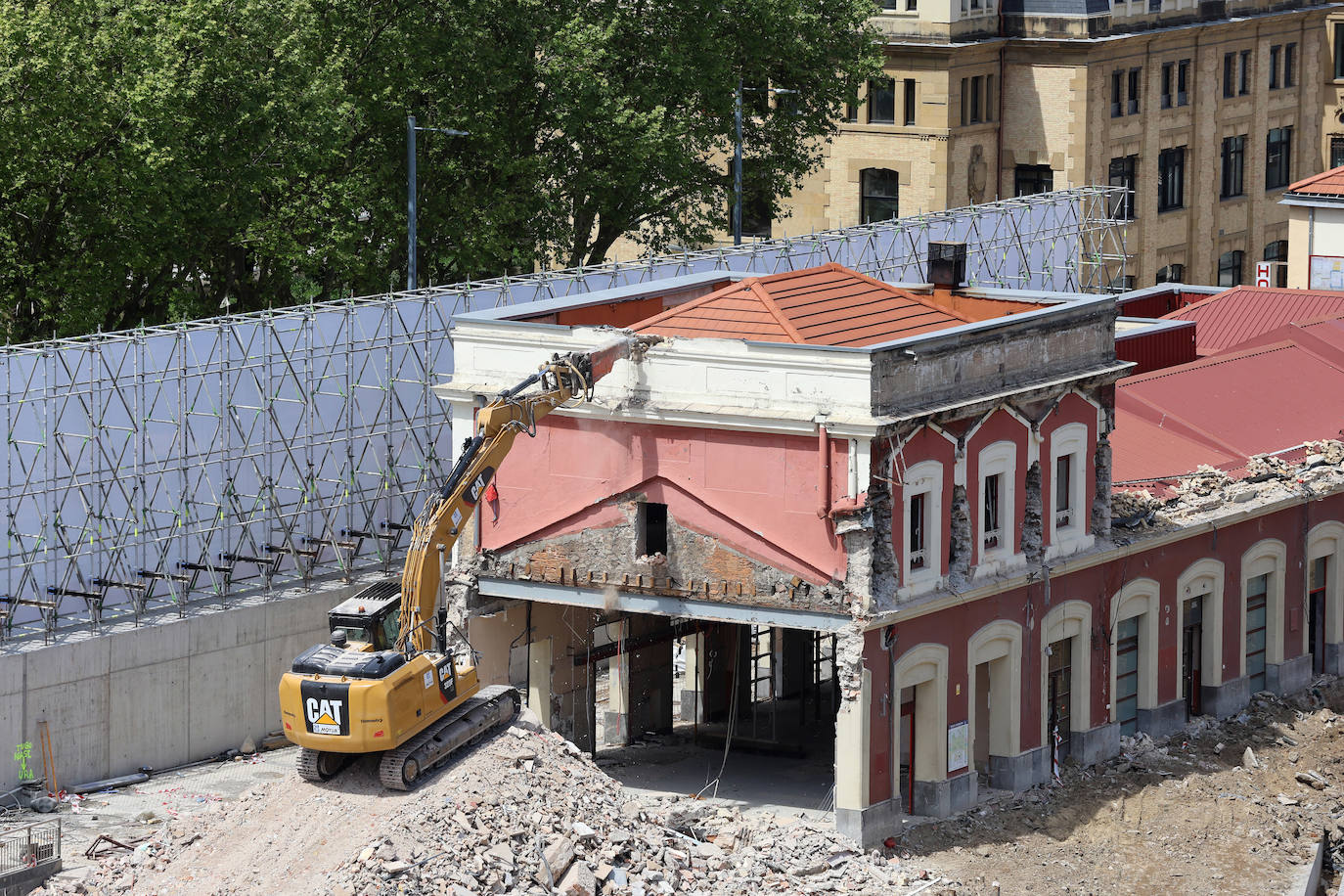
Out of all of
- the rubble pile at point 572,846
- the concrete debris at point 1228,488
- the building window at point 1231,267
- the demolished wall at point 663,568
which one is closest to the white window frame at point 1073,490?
the concrete debris at point 1228,488

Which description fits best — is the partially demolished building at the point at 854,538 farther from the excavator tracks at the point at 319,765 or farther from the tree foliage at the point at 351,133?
the tree foliage at the point at 351,133

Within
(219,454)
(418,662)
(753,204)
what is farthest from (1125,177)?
(418,662)

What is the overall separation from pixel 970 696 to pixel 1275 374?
21.7 meters

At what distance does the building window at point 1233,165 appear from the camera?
12469 cm

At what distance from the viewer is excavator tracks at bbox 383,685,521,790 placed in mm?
48969

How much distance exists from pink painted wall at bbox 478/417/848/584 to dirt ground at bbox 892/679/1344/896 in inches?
252

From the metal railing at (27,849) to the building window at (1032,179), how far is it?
66881 mm

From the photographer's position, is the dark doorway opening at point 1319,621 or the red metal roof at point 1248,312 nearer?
the dark doorway opening at point 1319,621

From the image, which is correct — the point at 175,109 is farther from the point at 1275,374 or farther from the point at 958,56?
the point at 958,56

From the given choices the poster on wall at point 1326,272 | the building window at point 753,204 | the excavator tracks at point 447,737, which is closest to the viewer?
the excavator tracks at point 447,737

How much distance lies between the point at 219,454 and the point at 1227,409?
26.2 m

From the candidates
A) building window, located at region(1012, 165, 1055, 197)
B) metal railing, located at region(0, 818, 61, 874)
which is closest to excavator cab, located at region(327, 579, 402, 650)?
metal railing, located at region(0, 818, 61, 874)

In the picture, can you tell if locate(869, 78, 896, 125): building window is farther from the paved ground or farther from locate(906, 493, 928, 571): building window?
locate(906, 493, 928, 571): building window

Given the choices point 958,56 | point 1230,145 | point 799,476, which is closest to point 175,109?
point 799,476
